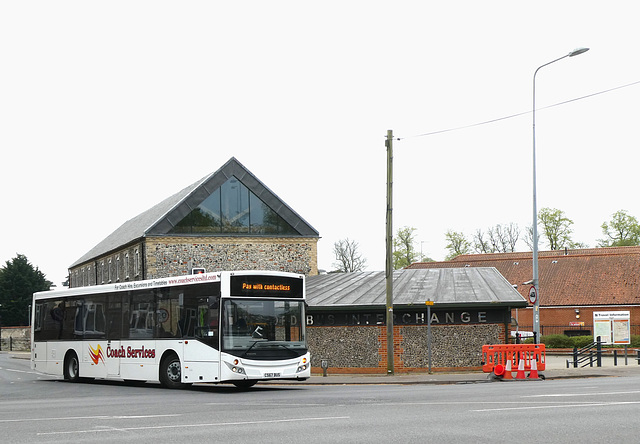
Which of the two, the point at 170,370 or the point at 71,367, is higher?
the point at 170,370

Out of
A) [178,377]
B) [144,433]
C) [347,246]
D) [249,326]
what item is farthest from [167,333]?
[347,246]

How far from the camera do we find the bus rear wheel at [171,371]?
20375 millimetres

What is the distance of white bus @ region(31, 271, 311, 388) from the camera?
18891mm

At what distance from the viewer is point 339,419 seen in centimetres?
1103

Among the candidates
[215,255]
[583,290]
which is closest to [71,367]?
[215,255]

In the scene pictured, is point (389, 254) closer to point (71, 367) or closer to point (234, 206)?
point (71, 367)

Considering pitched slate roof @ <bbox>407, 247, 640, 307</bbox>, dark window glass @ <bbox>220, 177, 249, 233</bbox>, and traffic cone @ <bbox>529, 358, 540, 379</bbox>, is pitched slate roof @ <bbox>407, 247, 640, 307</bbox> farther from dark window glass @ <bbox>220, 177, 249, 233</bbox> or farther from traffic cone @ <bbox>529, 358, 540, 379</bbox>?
traffic cone @ <bbox>529, 358, 540, 379</bbox>

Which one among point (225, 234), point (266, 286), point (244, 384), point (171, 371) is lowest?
point (244, 384)

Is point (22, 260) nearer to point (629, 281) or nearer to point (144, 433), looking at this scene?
point (629, 281)

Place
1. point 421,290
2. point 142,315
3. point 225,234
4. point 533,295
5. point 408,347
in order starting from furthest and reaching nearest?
point 225,234 → point 421,290 → point 408,347 → point 533,295 → point 142,315

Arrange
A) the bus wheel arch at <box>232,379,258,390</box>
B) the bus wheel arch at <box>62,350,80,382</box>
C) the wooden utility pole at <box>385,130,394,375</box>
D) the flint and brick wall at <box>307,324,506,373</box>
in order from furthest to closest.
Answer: the flint and brick wall at <box>307,324,506,373</box>, the wooden utility pole at <box>385,130,394,375</box>, the bus wheel arch at <box>62,350,80,382</box>, the bus wheel arch at <box>232,379,258,390</box>

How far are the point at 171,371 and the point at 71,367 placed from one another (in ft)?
20.6

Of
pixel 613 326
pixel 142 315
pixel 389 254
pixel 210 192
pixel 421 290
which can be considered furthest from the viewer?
pixel 210 192

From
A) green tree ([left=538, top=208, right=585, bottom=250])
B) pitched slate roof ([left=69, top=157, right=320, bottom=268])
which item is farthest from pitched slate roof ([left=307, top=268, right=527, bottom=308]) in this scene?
green tree ([left=538, top=208, right=585, bottom=250])
